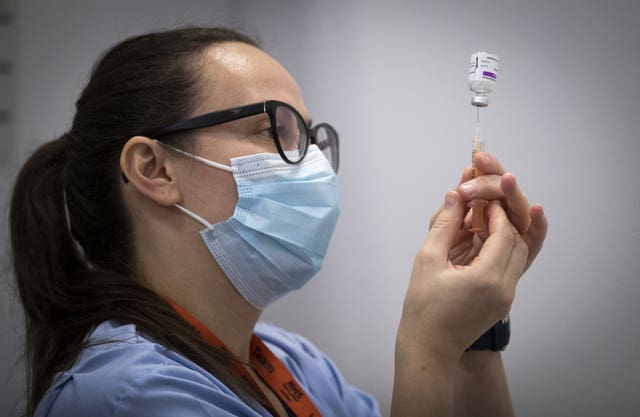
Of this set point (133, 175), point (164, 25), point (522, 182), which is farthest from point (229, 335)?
point (164, 25)

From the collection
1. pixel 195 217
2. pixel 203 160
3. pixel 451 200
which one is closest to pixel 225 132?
pixel 203 160

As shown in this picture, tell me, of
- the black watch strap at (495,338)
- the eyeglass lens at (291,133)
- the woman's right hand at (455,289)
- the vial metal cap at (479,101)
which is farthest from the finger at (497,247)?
the eyeglass lens at (291,133)

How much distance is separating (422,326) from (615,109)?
0.58 meters

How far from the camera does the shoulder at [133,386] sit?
2.80 feet

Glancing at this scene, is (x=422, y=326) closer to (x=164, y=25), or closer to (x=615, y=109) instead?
(x=615, y=109)

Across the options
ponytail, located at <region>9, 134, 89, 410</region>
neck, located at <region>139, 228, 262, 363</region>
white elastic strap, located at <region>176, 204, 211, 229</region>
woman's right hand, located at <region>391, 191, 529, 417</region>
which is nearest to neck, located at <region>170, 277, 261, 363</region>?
neck, located at <region>139, 228, 262, 363</region>

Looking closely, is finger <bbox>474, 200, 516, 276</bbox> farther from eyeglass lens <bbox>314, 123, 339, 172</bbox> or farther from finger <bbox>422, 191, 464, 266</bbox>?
eyeglass lens <bbox>314, 123, 339, 172</bbox>

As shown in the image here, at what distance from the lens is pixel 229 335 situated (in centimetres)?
116

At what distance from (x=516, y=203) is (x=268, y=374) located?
0.64 meters

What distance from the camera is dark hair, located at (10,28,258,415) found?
1042mm

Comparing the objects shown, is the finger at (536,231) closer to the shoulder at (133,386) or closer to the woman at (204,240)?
the woman at (204,240)

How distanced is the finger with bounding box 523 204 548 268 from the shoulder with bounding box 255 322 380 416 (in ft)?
1.85

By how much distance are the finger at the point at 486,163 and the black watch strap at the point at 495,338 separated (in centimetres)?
34

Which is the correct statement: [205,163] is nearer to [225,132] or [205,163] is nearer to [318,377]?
[225,132]
